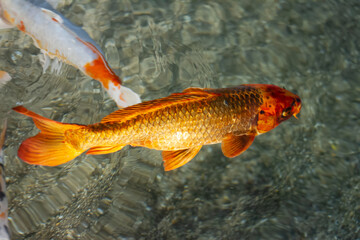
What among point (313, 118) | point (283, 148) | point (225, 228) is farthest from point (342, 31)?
point (225, 228)

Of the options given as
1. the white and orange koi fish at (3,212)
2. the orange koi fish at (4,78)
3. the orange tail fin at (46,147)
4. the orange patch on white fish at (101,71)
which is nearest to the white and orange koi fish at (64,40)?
the orange patch on white fish at (101,71)

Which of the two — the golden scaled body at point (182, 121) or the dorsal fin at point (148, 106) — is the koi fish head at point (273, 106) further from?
the dorsal fin at point (148, 106)

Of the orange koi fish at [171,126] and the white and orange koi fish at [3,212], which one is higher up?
the orange koi fish at [171,126]

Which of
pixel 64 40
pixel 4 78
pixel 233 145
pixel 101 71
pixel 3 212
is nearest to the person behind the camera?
pixel 233 145

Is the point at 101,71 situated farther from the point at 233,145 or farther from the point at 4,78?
the point at 4,78

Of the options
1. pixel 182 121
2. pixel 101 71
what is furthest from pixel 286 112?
pixel 101 71

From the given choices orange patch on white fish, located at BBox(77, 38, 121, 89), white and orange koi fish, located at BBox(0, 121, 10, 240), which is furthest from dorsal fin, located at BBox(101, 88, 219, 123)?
white and orange koi fish, located at BBox(0, 121, 10, 240)

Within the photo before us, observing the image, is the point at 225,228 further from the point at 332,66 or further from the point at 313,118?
the point at 332,66
